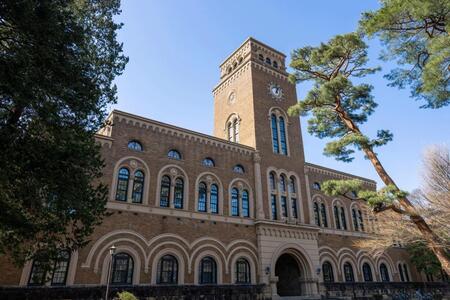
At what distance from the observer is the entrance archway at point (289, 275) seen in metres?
22.8

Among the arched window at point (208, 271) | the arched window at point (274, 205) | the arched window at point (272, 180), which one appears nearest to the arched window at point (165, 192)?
the arched window at point (208, 271)

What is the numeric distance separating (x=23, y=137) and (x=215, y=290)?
13496mm

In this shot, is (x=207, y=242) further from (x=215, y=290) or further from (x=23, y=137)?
(x=23, y=137)

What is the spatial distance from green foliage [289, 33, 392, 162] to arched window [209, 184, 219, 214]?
26.3ft

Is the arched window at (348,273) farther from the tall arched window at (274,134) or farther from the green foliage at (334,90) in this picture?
the green foliage at (334,90)

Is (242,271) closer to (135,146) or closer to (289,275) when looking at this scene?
(289,275)

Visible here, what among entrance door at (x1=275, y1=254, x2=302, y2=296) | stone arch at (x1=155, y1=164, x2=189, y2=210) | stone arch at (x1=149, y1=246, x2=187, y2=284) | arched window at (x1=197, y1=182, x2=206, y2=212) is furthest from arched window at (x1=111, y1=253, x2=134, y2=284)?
entrance door at (x1=275, y1=254, x2=302, y2=296)

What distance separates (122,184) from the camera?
17.3 metres

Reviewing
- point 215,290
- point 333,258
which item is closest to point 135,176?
point 215,290

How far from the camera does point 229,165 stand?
2220 cm

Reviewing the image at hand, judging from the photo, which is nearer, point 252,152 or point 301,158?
point 252,152

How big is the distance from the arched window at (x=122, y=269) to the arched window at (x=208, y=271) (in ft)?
13.8

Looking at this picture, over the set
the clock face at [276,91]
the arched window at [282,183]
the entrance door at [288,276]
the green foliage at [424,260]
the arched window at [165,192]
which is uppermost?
the clock face at [276,91]

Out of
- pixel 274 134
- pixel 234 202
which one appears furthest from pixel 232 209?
pixel 274 134
